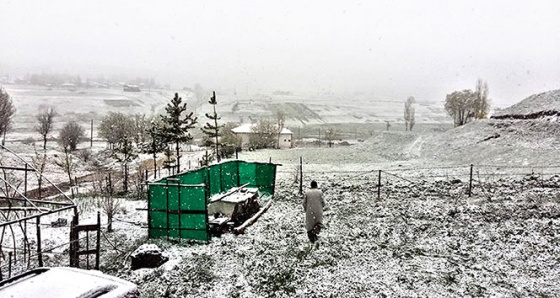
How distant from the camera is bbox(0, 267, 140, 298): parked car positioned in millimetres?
5732

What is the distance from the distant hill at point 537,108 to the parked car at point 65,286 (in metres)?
45.0

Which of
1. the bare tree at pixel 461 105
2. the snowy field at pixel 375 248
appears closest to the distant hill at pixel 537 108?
the snowy field at pixel 375 248

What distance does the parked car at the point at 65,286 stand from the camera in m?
5.73

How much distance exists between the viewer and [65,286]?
5.89m

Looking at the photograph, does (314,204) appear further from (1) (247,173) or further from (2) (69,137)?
(2) (69,137)

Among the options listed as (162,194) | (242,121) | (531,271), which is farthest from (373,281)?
(242,121)

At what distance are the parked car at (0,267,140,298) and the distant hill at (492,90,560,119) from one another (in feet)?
147

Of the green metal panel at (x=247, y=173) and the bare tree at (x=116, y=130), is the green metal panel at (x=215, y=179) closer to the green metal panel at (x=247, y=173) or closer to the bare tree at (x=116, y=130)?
the green metal panel at (x=247, y=173)

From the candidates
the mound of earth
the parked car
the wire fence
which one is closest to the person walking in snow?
the parked car

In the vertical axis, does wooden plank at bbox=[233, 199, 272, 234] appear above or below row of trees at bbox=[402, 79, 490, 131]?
below

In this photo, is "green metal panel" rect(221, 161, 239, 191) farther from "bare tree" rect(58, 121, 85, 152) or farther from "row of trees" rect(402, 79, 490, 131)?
"row of trees" rect(402, 79, 490, 131)

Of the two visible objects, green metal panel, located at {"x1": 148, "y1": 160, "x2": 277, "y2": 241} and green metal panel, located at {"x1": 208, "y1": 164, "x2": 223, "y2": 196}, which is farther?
green metal panel, located at {"x1": 208, "y1": 164, "x2": 223, "y2": 196}

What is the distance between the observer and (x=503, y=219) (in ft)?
47.1

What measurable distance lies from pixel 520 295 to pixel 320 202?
5073 millimetres
